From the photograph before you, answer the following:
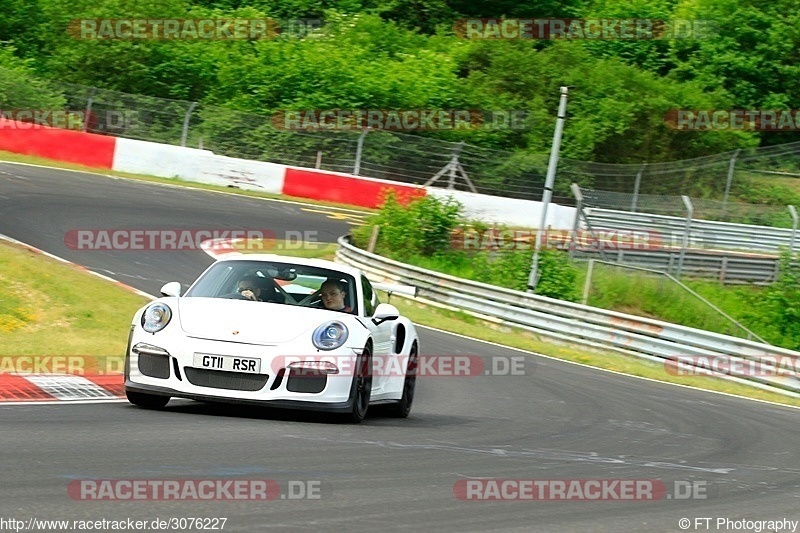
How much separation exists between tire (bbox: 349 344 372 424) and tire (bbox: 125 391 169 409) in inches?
52.6

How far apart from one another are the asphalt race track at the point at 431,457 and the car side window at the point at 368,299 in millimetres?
861

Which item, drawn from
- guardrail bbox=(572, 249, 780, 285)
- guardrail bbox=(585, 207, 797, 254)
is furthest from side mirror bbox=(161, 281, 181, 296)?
guardrail bbox=(585, 207, 797, 254)

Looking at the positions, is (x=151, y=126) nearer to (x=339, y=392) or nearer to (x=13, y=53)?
(x=13, y=53)

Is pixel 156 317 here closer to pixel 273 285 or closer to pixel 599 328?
pixel 273 285

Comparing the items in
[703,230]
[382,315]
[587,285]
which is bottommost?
[587,285]

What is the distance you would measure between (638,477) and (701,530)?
5.16ft

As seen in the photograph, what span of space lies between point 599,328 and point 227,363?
41.1 feet

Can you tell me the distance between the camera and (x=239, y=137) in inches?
1330

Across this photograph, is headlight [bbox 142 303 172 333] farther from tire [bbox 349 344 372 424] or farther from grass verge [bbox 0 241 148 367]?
grass verge [bbox 0 241 148 367]

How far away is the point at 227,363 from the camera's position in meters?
8.66

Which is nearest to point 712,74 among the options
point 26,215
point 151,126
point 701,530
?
point 151,126

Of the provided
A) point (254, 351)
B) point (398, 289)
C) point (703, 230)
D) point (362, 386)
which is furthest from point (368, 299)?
point (703, 230)

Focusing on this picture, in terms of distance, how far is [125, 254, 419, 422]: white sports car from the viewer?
867cm

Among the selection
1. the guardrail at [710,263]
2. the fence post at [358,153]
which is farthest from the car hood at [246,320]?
the fence post at [358,153]
